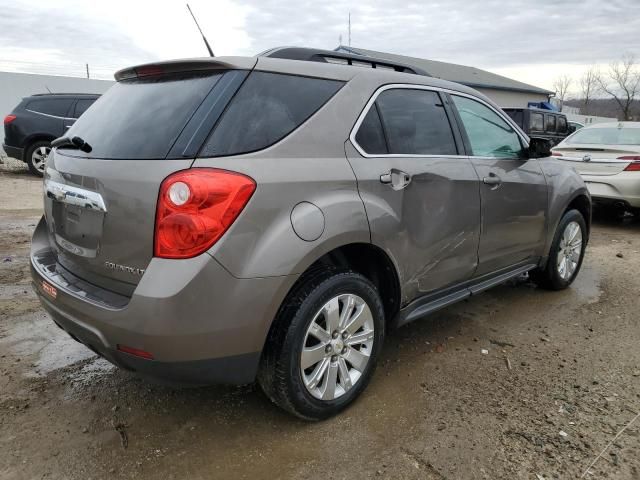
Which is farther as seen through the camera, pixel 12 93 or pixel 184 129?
pixel 12 93

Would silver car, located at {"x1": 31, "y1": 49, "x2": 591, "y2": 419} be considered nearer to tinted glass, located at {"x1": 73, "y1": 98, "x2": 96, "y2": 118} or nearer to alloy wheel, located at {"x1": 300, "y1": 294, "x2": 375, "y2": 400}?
alloy wheel, located at {"x1": 300, "y1": 294, "x2": 375, "y2": 400}

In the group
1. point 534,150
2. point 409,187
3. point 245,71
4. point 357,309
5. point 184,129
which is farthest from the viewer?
point 534,150

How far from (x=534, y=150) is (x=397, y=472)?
106 inches

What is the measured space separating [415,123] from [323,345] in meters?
1.42

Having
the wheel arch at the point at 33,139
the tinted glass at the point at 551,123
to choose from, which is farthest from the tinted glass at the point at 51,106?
the tinted glass at the point at 551,123

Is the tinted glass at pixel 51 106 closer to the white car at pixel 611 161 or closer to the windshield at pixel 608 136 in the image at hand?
the white car at pixel 611 161

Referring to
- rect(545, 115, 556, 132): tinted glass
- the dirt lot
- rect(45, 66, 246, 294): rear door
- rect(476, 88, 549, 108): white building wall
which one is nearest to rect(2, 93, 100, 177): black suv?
the dirt lot

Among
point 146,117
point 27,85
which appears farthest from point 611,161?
point 27,85

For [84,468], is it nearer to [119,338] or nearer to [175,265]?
[119,338]

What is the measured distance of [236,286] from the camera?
2039 millimetres

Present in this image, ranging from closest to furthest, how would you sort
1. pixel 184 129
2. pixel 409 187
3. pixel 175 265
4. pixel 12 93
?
pixel 175 265, pixel 184 129, pixel 409 187, pixel 12 93

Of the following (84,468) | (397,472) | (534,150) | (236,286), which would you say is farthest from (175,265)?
(534,150)

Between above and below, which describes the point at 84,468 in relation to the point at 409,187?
below

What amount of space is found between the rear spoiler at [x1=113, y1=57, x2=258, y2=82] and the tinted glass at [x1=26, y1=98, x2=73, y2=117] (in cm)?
935
